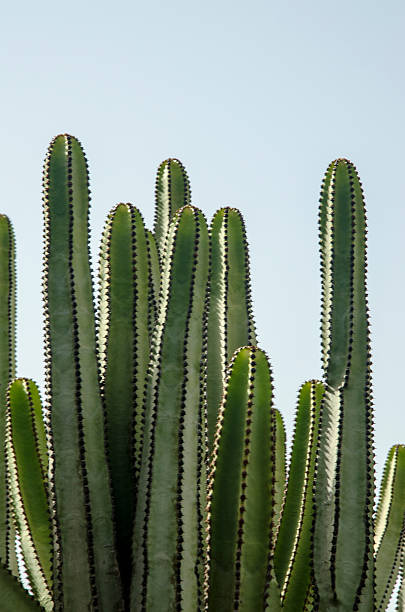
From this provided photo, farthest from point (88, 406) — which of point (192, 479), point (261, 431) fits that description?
point (261, 431)

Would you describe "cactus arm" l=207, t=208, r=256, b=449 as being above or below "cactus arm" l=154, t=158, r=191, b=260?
below

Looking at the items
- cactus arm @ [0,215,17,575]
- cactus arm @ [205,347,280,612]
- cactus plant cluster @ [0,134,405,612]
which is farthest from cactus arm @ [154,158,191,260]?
cactus arm @ [205,347,280,612]

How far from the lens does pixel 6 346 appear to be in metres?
4.91

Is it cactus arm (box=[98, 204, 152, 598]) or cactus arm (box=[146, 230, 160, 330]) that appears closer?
cactus arm (box=[98, 204, 152, 598])

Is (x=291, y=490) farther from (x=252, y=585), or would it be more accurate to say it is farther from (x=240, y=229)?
(x=240, y=229)

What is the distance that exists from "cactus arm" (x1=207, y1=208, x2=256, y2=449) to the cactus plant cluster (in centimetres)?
1

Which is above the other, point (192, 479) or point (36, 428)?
point (36, 428)

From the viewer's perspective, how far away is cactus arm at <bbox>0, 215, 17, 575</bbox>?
186 inches

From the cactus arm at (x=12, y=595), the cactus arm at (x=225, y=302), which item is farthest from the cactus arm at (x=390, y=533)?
the cactus arm at (x=12, y=595)

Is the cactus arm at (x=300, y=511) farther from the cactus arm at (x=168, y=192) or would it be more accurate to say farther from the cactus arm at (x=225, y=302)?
the cactus arm at (x=168, y=192)

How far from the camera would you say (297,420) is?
4.52 meters

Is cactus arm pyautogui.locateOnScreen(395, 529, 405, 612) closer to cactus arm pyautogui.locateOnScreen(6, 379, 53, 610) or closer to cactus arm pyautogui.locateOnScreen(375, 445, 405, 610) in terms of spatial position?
cactus arm pyautogui.locateOnScreen(375, 445, 405, 610)

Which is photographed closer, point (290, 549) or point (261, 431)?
point (261, 431)

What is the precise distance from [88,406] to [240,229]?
140 centimetres
